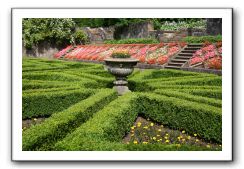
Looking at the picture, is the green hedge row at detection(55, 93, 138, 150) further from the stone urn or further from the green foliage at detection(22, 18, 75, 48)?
the green foliage at detection(22, 18, 75, 48)

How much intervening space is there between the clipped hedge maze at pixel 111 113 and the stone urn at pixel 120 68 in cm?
64

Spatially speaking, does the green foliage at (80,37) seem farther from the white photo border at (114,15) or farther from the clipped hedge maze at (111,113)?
the white photo border at (114,15)

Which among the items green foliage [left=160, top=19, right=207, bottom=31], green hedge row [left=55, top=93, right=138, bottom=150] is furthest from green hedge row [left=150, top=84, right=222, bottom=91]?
green foliage [left=160, top=19, right=207, bottom=31]

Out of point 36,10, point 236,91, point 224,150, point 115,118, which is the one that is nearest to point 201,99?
point 236,91

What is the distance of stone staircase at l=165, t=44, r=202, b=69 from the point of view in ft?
46.8

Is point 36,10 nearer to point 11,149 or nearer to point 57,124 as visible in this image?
point 57,124

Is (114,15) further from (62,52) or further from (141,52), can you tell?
(62,52)

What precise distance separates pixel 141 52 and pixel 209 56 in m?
5.02

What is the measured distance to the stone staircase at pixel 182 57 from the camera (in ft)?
46.8

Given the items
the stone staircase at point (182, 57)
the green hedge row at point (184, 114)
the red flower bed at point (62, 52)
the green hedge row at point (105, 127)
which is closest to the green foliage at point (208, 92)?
the green hedge row at point (184, 114)

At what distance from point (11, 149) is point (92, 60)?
14382 mm

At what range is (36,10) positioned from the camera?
564 centimetres

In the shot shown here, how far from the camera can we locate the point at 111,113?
5.87 m

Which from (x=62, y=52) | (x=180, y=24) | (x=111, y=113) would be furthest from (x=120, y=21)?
(x=111, y=113)
